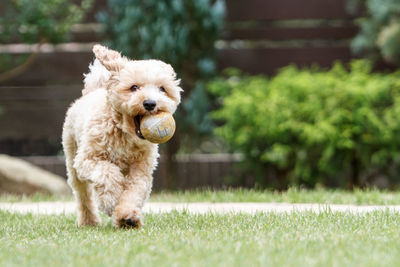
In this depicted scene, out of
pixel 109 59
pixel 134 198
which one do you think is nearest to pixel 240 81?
pixel 109 59

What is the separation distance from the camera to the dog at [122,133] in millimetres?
4645

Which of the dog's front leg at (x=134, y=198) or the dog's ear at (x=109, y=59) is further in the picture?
the dog's ear at (x=109, y=59)

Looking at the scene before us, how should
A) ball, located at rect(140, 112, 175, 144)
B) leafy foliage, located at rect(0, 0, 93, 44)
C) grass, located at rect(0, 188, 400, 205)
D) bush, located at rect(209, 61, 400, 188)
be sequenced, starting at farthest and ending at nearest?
leafy foliage, located at rect(0, 0, 93, 44) < bush, located at rect(209, 61, 400, 188) < grass, located at rect(0, 188, 400, 205) < ball, located at rect(140, 112, 175, 144)

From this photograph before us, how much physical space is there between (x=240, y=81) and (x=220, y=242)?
6490 millimetres

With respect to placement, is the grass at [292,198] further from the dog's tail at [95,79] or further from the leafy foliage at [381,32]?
the leafy foliage at [381,32]

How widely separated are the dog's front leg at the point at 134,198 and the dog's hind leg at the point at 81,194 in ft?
2.59

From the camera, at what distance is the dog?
15.2ft

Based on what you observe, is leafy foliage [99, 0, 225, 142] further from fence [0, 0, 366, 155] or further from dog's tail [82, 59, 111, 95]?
dog's tail [82, 59, 111, 95]

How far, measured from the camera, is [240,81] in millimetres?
10188

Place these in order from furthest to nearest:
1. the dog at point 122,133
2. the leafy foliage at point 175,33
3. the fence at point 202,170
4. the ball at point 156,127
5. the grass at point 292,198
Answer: the fence at point 202,170
the leafy foliage at point 175,33
the grass at point 292,198
the dog at point 122,133
the ball at point 156,127

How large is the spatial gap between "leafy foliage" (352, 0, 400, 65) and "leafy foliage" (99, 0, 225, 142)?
2229mm

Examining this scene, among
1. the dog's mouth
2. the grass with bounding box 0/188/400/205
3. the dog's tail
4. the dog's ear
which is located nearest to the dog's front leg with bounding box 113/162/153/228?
the dog's mouth

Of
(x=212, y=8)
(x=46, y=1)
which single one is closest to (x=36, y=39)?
(x=46, y=1)

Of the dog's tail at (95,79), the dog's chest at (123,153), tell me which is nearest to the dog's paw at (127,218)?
the dog's chest at (123,153)
